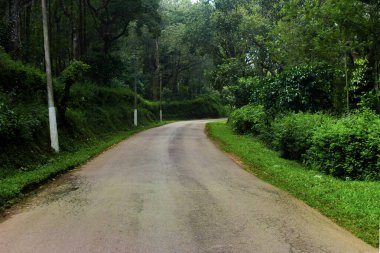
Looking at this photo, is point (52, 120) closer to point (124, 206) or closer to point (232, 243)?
point (124, 206)

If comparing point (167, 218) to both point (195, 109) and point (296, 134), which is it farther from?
point (195, 109)

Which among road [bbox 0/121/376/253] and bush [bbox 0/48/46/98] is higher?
bush [bbox 0/48/46/98]

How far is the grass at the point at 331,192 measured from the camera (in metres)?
6.77

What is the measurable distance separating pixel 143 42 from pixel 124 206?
156 feet

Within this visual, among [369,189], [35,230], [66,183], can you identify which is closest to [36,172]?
Answer: [66,183]

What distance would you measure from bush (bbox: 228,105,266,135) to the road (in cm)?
954

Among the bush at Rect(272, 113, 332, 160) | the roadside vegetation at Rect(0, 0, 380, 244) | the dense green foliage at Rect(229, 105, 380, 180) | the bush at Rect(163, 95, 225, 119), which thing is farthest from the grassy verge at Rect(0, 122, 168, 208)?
the bush at Rect(163, 95, 225, 119)

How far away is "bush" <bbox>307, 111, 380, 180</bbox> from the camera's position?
10023 mm

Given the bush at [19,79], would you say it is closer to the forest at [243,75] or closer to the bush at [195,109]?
the forest at [243,75]

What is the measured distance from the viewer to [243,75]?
36594 mm

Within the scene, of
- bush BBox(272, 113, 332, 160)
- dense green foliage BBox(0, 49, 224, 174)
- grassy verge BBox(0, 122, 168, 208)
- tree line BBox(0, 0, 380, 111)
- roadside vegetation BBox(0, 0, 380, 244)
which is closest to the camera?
grassy verge BBox(0, 122, 168, 208)

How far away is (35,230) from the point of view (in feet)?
21.3

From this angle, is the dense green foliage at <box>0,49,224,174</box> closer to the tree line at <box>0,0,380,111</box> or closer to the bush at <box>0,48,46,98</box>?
the bush at <box>0,48,46,98</box>

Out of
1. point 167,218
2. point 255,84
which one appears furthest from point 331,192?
point 255,84
